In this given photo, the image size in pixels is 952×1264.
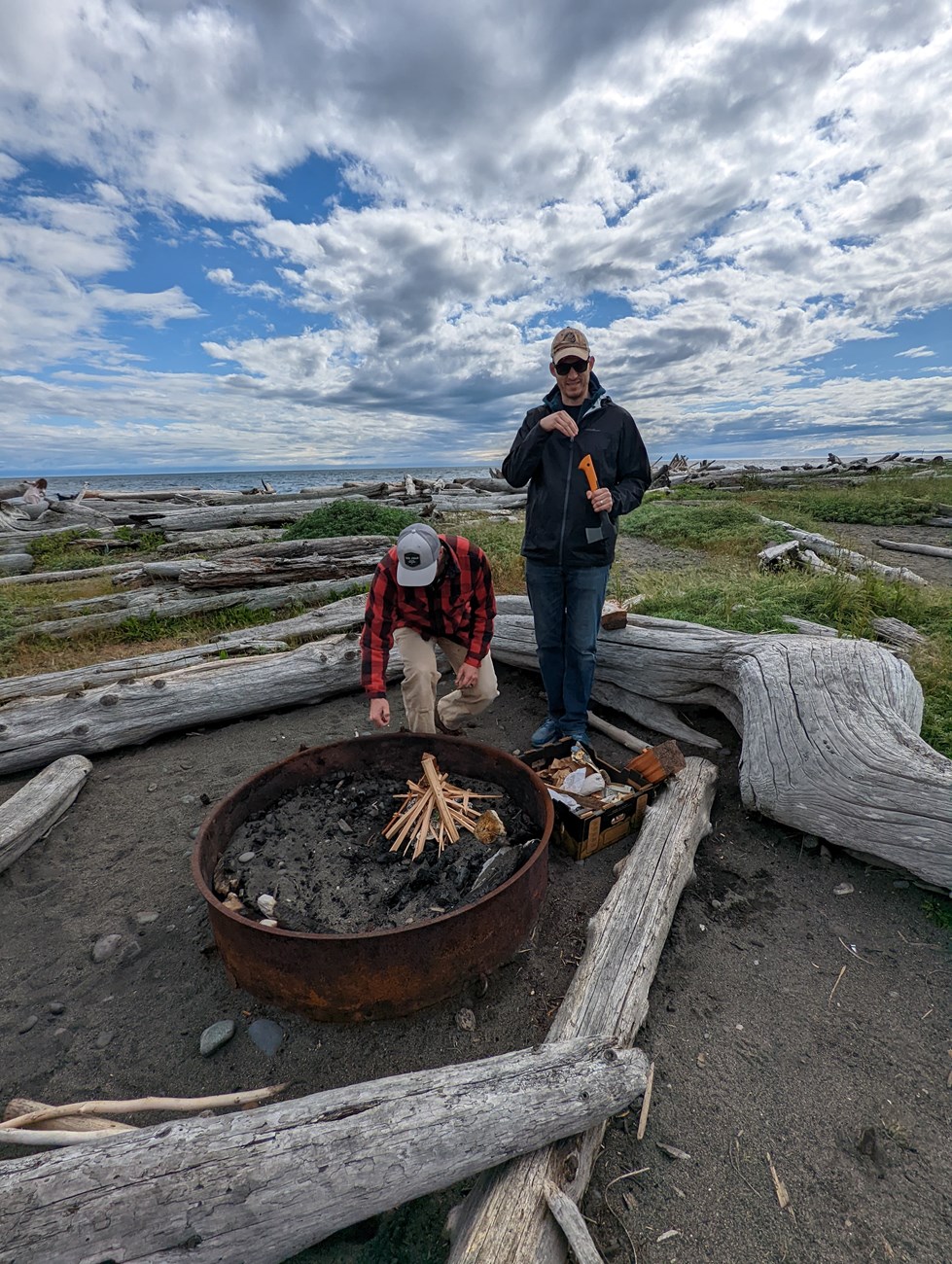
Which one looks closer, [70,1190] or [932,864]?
[70,1190]

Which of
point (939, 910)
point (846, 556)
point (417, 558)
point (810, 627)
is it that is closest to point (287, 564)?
point (417, 558)

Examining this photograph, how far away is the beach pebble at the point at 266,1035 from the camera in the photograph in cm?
266

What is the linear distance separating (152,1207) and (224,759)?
3.73 metres

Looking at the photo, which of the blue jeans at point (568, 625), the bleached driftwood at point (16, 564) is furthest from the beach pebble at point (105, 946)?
the bleached driftwood at point (16, 564)

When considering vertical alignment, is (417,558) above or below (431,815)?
above

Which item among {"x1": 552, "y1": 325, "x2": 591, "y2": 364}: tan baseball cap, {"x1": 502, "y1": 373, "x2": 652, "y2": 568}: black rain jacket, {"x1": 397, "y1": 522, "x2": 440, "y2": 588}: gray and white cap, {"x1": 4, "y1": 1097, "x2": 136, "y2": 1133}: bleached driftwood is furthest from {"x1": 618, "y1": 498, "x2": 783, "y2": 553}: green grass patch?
{"x1": 4, "y1": 1097, "x2": 136, "y2": 1133}: bleached driftwood

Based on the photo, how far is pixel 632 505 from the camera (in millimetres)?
4512

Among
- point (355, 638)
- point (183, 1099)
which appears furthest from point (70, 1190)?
point (355, 638)

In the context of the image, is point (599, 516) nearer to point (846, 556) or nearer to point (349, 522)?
point (846, 556)

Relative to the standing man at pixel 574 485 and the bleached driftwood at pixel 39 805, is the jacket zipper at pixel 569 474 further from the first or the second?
the bleached driftwood at pixel 39 805

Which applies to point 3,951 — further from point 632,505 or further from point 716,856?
point 632,505

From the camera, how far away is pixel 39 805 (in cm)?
424

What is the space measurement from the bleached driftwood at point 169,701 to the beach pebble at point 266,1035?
3.36 metres

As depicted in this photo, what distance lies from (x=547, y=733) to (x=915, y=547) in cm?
1093
